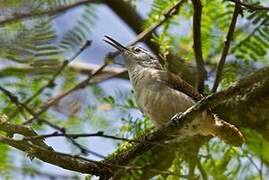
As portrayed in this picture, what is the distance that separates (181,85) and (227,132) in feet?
2.00

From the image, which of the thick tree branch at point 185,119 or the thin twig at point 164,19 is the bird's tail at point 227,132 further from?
the thin twig at point 164,19

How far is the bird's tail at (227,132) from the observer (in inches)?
160

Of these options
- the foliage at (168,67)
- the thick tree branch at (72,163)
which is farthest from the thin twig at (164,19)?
the thick tree branch at (72,163)

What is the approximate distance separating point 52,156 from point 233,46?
A: 2.14 metres

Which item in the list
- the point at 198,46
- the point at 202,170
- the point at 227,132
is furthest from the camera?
the point at 198,46

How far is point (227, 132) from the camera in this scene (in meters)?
4.19

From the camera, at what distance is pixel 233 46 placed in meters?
4.95

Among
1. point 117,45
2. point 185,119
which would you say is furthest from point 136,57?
point 185,119

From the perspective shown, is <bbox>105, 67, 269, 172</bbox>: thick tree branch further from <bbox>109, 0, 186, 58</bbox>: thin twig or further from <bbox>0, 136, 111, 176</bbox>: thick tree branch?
<bbox>109, 0, 186, 58</bbox>: thin twig

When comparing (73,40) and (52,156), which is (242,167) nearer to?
(52,156)

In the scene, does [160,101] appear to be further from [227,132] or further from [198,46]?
[227,132]

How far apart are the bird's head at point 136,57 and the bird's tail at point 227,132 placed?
1.08m

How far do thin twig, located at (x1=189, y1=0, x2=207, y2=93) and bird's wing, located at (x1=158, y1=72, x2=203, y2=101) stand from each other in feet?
0.33

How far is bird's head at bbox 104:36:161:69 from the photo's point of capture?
17.6ft
